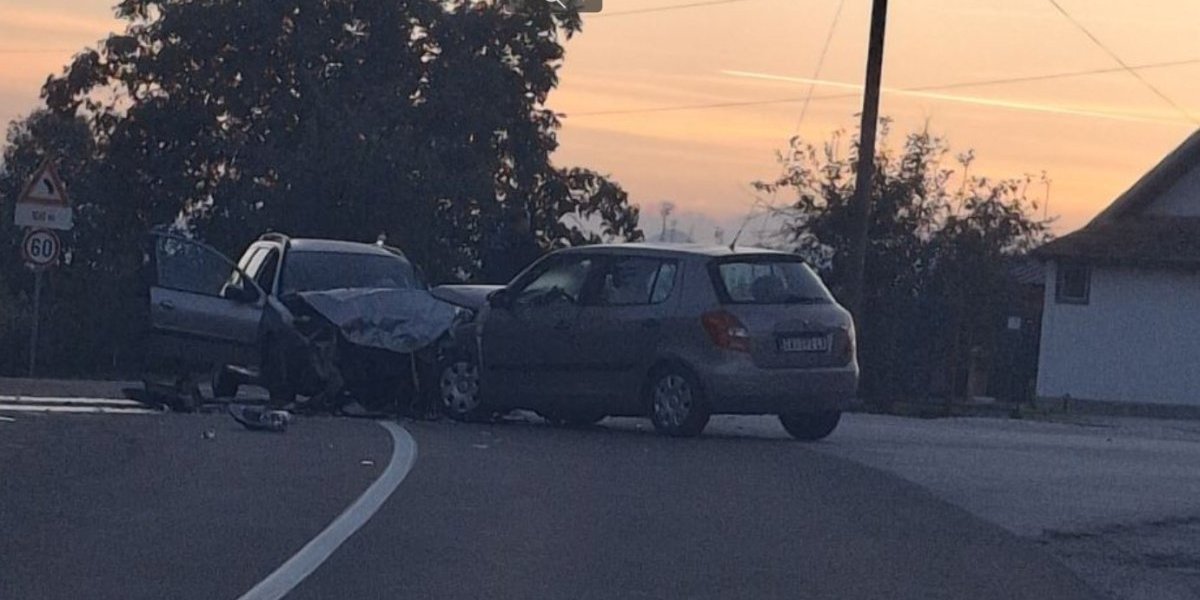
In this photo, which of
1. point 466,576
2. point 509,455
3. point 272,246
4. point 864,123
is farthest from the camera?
point 864,123

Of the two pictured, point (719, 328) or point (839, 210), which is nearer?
point (719, 328)

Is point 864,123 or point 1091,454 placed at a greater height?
point 864,123

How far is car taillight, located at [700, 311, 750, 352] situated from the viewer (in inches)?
677

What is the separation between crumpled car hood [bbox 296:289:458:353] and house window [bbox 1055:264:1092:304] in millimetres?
23909

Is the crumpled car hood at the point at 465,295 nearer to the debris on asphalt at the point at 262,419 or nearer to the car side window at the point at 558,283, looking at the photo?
the car side window at the point at 558,283

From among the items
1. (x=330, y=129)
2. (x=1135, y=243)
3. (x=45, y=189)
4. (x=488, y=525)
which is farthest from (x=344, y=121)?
(x=488, y=525)

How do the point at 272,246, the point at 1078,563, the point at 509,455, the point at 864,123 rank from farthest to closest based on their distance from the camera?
the point at 864,123
the point at 272,246
the point at 509,455
the point at 1078,563

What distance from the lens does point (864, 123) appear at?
31.8 metres

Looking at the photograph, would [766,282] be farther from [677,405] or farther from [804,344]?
[677,405]

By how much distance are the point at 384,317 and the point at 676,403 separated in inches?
135

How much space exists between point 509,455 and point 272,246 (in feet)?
27.3

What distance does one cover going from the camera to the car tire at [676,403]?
1722cm

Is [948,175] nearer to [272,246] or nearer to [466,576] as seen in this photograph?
[272,246]

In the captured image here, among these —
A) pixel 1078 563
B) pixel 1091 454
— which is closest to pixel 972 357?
pixel 1091 454
